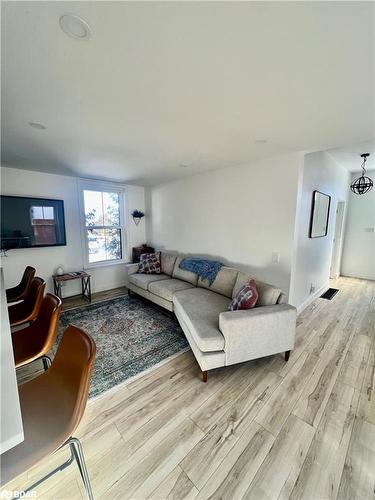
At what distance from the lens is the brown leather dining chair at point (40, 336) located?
1.39m

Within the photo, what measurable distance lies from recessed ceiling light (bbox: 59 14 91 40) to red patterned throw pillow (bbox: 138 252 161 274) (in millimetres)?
3368

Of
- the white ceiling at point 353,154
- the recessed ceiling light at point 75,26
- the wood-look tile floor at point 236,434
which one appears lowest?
the wood-look tile floor at point 236,434

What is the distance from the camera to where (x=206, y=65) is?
3.88 ft

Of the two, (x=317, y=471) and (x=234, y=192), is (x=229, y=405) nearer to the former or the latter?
(x=317, y=471)

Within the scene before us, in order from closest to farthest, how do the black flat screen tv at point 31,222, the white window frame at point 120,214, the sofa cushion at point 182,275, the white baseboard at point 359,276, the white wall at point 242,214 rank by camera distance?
the white wall at point 242,214 < the black flat screen tv at point 31,222 < the sofa cushion at point 182,275 < the white window frame at point 120,214 < the white baseboard at point 359,276

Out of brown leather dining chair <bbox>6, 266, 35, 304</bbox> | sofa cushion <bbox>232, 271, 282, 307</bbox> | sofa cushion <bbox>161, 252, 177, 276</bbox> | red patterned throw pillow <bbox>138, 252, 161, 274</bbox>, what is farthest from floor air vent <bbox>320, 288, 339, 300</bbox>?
brown leather dining chair <bbox>6, 266, 35, 304</bbox>

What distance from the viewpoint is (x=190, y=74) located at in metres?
1.26

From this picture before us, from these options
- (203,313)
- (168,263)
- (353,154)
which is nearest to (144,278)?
(168,263)

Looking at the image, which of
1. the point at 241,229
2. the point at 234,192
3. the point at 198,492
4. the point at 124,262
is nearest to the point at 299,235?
the point at 241,229

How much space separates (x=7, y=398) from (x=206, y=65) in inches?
73.3

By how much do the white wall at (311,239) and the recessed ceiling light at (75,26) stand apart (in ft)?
8.74

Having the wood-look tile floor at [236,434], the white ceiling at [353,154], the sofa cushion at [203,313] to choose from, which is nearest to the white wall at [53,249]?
the sofa cushion at [203,313]

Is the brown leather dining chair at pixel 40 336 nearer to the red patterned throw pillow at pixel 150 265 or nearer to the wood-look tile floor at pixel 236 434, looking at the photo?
the wood-look tile floor at pixel 236 434

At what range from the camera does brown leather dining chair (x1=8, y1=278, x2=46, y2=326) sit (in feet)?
6.18
